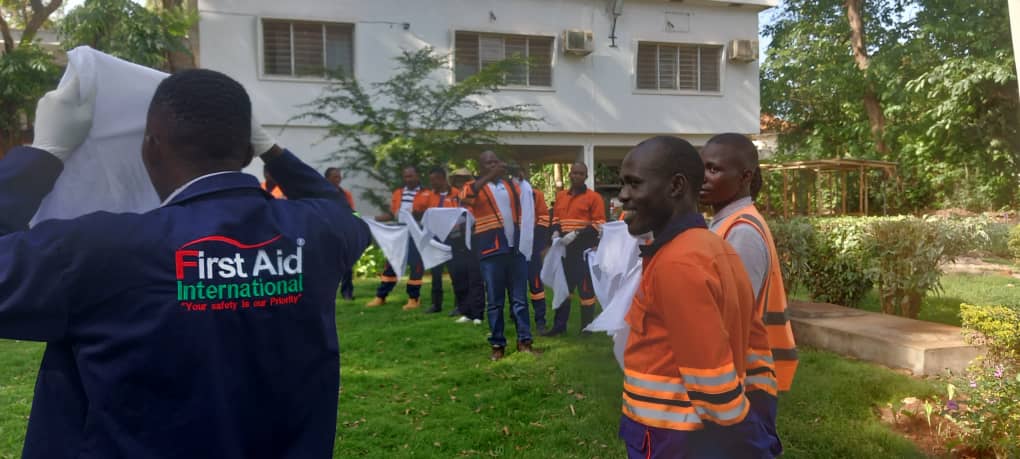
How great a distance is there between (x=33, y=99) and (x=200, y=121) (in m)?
17.8

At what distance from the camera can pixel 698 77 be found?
20.6m

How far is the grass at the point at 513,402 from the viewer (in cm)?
503

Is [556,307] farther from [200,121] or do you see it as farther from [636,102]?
[636,102]

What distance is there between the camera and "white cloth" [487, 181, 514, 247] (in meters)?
7.83

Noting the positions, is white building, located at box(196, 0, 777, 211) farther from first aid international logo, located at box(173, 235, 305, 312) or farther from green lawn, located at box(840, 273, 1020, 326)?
first aid international logo, located at box(173, 235, 305, 312)

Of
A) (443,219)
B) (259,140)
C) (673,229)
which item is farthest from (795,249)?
(259,140)

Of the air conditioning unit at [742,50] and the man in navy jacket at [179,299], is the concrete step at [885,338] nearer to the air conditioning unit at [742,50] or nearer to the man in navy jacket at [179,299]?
the man in navy jacket at [179,299]

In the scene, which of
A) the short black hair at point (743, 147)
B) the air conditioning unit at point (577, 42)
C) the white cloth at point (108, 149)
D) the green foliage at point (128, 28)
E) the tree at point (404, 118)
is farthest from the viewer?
the air conditioning unit at point (577, 42)

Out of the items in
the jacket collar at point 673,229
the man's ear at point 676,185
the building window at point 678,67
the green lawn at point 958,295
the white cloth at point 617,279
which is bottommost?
the green lawn at point 958,295

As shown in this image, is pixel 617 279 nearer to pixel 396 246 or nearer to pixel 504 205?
pixel 504 205

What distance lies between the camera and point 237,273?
5.59 ft

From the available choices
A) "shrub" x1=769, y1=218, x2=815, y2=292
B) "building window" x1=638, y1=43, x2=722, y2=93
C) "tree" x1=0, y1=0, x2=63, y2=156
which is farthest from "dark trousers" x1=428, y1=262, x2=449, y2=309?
"building window" x1=638, y1=43, x2=722, y2=93

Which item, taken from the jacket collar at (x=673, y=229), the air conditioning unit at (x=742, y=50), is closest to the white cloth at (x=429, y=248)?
the jacket collar at (x=673, y=229)

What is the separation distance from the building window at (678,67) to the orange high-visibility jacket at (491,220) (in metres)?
12.8
